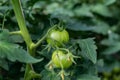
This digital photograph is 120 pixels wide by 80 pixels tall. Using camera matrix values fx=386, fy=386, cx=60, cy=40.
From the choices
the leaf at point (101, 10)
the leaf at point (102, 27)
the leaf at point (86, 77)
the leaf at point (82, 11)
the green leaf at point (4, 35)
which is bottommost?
the leaf at point (102, 27)

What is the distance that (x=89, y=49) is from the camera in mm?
1292

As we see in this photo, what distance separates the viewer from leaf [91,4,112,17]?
2992mm

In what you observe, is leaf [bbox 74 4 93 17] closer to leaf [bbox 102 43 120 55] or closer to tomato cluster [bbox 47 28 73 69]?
leaf [bbox 102 43 120 55]

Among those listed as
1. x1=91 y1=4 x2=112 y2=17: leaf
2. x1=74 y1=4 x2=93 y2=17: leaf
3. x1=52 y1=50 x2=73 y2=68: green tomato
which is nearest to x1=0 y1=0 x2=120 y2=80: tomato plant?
x1=52 y1=50 x2=73 y2=68: green tomato

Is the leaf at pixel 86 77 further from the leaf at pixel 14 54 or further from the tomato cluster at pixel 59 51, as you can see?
the leaf at pixel 14 54

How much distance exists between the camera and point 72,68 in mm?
1387

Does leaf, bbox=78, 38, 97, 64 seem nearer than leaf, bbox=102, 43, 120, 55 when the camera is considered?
Yes

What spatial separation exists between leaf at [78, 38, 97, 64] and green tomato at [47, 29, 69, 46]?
0.22 ft

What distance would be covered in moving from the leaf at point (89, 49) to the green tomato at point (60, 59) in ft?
0.22

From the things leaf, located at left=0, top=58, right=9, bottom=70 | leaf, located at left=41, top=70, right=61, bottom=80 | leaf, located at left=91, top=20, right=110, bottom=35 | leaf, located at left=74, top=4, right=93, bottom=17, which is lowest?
leaf, located at left=91, top=20, right=110, bottom=35

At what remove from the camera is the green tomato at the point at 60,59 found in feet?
4.05

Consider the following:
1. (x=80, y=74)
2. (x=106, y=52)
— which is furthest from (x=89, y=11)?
(x=80, y=74)

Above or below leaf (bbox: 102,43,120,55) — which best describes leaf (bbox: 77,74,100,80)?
above

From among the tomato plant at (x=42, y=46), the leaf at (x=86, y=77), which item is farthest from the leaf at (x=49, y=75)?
the leaf at (x=86, y=77)
